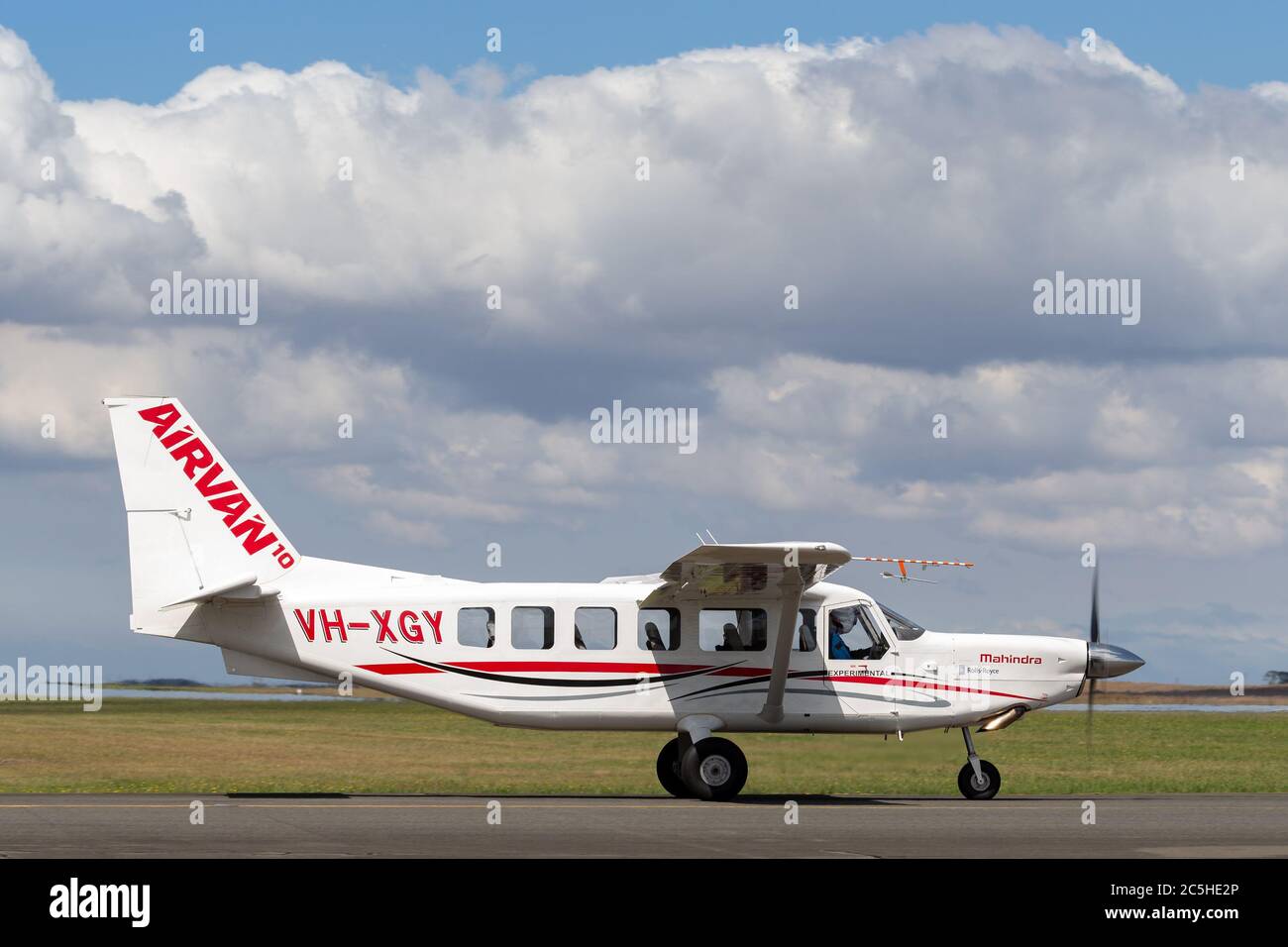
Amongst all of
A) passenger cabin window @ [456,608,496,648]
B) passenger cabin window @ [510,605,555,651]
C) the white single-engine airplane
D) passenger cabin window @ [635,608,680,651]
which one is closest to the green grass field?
the white single-engine airplane

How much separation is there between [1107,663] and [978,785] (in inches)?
102

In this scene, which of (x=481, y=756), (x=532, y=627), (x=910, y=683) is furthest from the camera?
(x=481, y=756)

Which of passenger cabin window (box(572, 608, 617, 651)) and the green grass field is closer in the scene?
passenger cabin window (box(572, 608, 617, 651))

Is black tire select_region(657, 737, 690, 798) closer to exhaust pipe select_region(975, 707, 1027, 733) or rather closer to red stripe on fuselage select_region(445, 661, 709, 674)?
red stripe on fuselage select_region(445, 661, 709, 674)

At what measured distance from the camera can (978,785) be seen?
2209 cm

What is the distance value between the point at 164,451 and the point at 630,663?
701cm

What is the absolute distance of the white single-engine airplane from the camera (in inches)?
854

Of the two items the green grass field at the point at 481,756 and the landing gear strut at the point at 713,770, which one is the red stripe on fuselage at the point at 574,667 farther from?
the green grass field at the point at 481,756

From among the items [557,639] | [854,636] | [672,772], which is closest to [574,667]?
[557,639]

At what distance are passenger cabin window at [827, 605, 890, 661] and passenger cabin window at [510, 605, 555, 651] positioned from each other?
12.8 ft

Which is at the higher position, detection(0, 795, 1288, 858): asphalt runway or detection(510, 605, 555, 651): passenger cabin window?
detection(510, 605, 555, 651): passenger cabin window

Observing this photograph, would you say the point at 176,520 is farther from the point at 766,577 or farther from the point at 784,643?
the point at 784,643

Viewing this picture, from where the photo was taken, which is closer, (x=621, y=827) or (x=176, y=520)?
(x=621, y=827)
